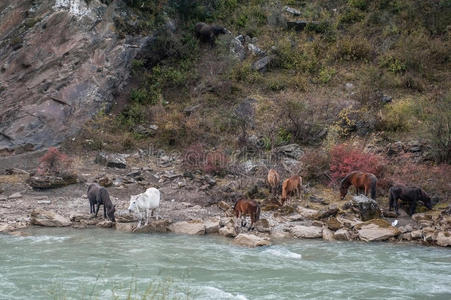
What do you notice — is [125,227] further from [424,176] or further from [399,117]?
[399,117]

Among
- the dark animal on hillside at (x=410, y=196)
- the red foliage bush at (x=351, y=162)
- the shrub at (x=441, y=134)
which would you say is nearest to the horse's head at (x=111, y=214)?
the red foliage bush at (x=351, y=162)

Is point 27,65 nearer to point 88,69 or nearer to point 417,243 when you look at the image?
point 88,69

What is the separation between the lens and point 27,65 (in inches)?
903

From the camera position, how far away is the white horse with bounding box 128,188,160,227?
13627mm

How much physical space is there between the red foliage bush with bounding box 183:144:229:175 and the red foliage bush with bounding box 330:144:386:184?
404 centimetres

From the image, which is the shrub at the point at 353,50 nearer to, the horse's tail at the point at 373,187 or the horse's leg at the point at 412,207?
the horse's tail at the point at 373,187

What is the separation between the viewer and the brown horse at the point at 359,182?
607 inches

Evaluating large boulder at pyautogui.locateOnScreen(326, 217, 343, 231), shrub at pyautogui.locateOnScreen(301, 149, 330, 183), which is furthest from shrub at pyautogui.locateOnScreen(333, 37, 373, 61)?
large boulder at pyautogui.locateOnScreen(326, 217, 343, 231)

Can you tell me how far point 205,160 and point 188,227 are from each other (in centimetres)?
559

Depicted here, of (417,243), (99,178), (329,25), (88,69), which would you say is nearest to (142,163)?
(99,178)

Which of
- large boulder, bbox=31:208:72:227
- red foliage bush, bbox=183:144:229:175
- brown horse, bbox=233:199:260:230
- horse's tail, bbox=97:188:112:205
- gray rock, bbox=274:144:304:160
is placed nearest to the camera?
brown horse, bbox=233:199:260:230

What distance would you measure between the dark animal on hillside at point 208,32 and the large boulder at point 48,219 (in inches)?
647

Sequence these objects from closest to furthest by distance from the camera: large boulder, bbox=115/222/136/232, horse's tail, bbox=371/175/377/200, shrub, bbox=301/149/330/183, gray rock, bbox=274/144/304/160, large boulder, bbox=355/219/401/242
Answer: large boulder, bbox=355/219/401/242, large boulder, bbox=115/222/136/232, horse's tail, bbox=371/175/377/200, shrub, bbox=301/149/330/183, gray rock, bbox=274/144/304/160

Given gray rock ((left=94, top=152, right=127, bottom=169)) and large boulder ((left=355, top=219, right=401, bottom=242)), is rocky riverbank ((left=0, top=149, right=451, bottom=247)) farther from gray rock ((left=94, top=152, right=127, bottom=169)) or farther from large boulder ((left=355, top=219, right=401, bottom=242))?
gray rock ((left=94, top=152, right=127, bottom=169))
